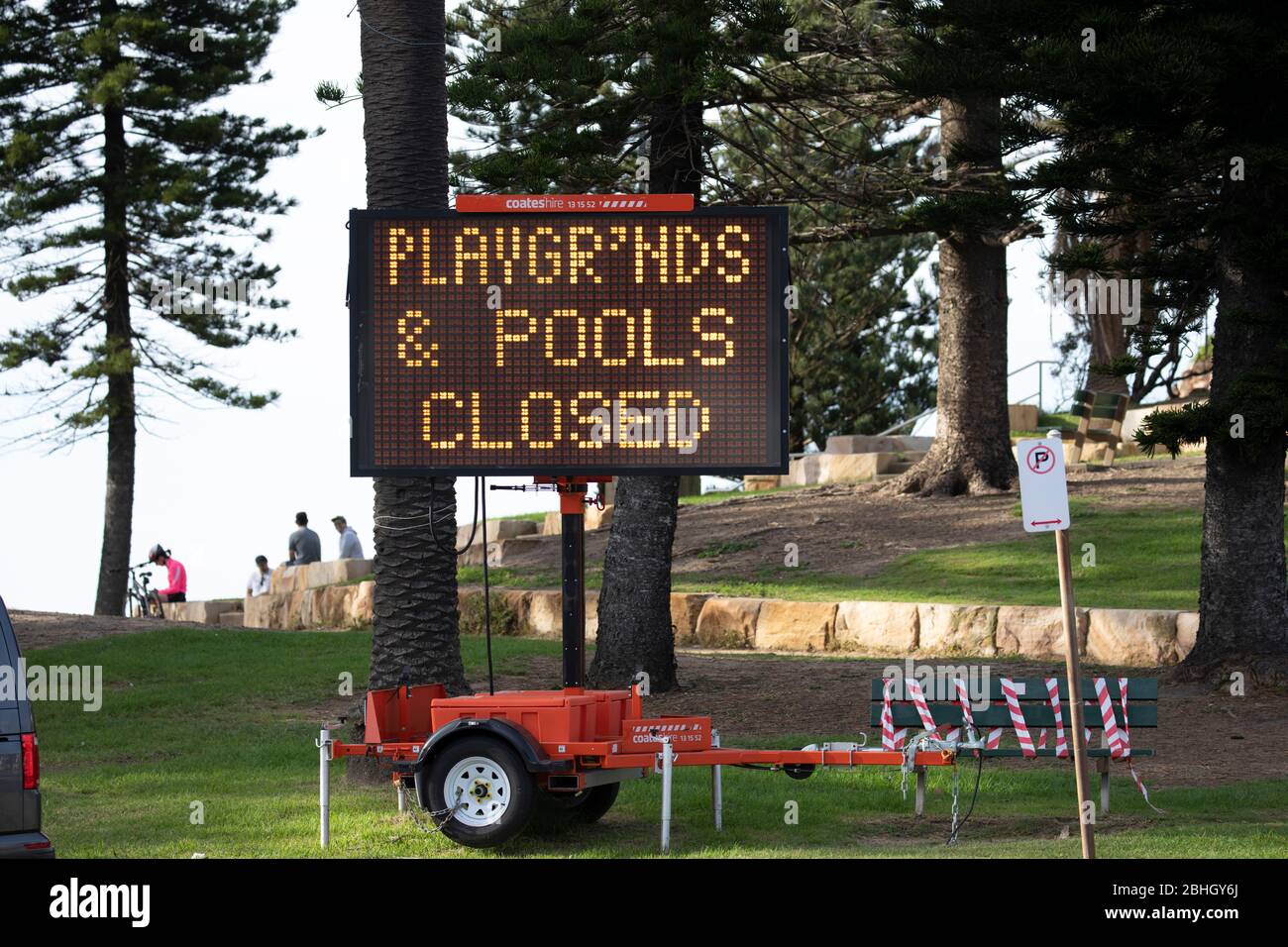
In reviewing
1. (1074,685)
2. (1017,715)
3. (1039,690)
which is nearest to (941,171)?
(1039,690)

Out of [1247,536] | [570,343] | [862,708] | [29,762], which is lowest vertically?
[862,708]

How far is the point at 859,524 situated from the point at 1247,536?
880 centimetres

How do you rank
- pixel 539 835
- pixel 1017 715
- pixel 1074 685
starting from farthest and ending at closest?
pixel 1017 715 < pixel 539 835 < pixel 1074 685

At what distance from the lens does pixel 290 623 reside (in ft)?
85.7

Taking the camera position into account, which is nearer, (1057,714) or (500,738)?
(500,738)

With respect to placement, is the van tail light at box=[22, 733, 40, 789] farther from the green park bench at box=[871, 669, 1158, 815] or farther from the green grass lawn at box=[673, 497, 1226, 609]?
the green grass lawn at box=[673, 497, 1226, 609]

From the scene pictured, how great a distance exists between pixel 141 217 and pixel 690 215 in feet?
73.5

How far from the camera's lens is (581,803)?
33.7 feet

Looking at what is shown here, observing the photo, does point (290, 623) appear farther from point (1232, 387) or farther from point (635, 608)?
point (1232, 387)

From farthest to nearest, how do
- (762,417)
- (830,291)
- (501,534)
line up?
(830,291) → (501,534) → (762,417)

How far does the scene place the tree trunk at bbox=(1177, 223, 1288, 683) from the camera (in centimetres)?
1487

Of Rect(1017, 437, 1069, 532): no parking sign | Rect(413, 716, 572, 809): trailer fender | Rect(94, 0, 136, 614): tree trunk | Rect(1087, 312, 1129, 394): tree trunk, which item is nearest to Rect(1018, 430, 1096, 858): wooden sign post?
Rect(1017, 437, 1069, 532): no parking sign

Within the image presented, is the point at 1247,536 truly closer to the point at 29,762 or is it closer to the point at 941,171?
the point at 941,171

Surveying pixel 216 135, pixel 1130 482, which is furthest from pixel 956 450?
pixel 216 135
